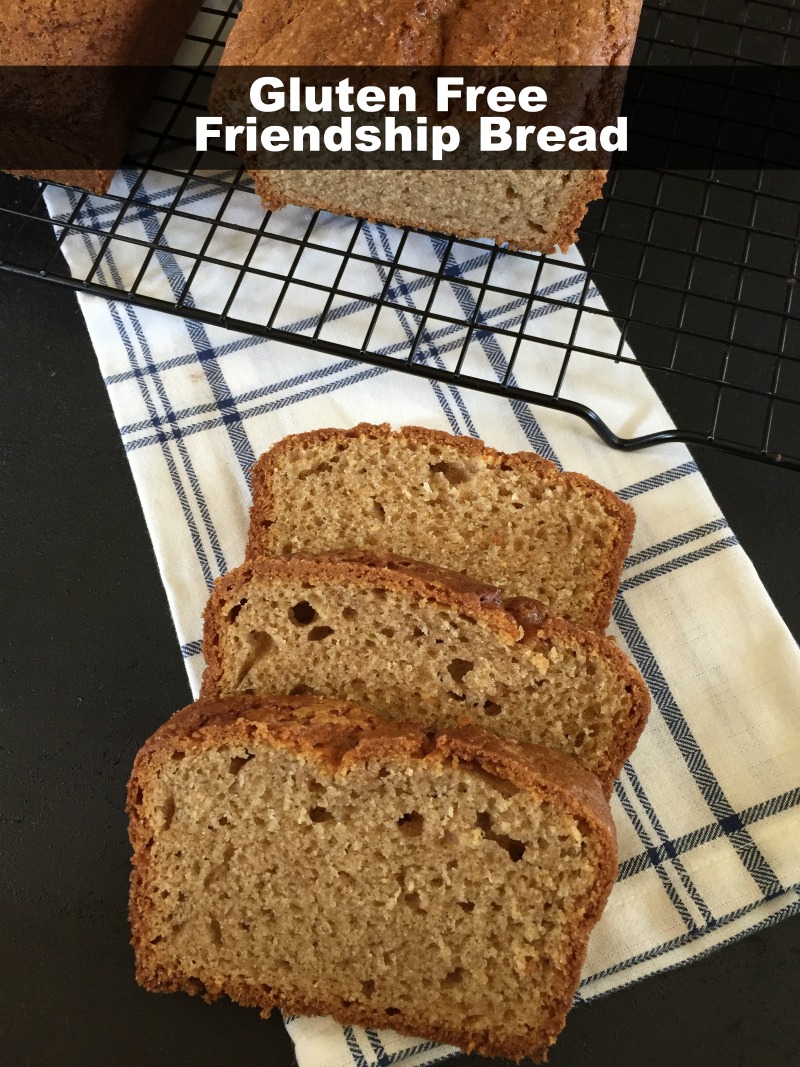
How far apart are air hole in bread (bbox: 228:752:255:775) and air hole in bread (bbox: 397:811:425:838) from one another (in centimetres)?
36

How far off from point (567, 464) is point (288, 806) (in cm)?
125

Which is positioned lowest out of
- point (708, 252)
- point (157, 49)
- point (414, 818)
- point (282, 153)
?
point (414, 818)

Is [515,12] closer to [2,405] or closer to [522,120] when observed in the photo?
[522,120]

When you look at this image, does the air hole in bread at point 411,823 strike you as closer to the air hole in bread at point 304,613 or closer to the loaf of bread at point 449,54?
the air hole in bread at point 304,613

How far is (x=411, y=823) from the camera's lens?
219cm

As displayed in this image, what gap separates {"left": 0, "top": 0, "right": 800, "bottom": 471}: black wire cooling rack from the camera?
9.45 ft

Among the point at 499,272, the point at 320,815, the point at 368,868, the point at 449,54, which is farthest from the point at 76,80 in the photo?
the point at 368,868

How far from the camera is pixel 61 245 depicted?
3008 millimetres

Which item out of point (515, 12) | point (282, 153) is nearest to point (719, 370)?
point (515, 12)

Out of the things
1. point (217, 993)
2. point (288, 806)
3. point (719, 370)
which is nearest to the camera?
point (288, 806)

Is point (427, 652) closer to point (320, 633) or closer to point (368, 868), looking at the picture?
point (320, 633)

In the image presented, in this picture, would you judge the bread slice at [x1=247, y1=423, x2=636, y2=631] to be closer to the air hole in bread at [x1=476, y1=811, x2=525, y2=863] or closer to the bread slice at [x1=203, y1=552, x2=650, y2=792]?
the bread slice at [x1=203, y1=552, x2=650, y2=792]

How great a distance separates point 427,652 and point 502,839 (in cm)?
44

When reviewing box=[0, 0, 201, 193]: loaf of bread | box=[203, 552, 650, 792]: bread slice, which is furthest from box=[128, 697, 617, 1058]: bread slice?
box=[0, 0, 201, 193]: loaf of bread
